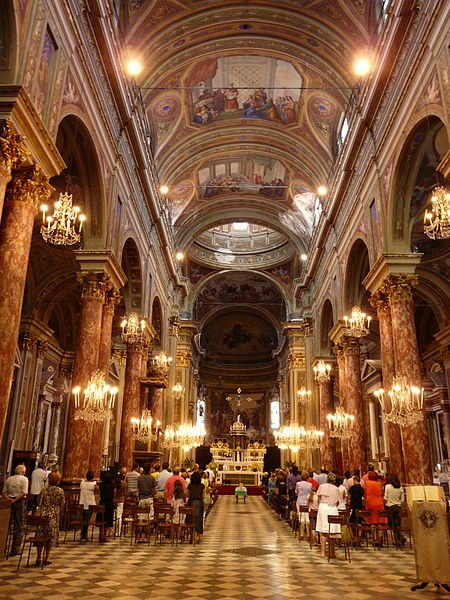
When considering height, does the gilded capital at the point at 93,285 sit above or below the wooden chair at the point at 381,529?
above

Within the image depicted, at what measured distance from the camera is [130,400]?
56.0 feet

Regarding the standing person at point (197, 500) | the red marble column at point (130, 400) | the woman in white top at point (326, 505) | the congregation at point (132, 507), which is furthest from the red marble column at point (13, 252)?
the red marble column at point (130, 400)

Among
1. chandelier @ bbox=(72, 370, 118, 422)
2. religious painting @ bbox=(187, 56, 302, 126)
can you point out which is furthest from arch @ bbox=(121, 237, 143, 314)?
chandelier @ bbox=(72, 370, 118, 422)

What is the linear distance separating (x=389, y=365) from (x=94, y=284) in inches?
292

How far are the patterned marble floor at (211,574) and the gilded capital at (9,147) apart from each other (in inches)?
216

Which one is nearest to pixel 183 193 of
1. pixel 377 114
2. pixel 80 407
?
pixel 377 114

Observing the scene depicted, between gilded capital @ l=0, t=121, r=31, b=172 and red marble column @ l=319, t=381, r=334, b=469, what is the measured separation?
16.4 metres

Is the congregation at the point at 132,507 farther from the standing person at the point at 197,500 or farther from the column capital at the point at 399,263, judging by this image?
the column capital at the point at 399,263

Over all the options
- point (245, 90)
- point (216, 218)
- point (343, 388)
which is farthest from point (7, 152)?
point (216, 218)

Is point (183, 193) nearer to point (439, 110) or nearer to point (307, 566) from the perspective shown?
point (439, 110)

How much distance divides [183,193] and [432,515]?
65.8 feet

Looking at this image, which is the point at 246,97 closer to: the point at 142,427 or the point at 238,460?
the point at 142,427

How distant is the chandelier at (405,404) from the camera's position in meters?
10.9

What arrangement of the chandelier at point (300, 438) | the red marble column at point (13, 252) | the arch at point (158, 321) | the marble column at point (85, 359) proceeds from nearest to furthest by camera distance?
the red marble column at point (13, 252)
the marble column at point (85, 359)
the arch at point (158, 321)
the chandelier at point (300, 438)
